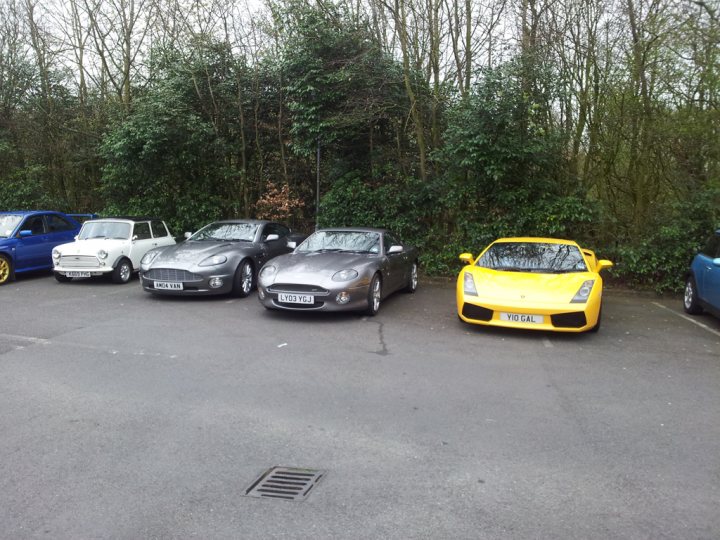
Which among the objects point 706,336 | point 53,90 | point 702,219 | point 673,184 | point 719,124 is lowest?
point 706,336

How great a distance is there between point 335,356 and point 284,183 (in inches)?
422

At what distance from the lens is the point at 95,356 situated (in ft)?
20.0

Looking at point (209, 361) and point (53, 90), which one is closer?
point (209, 361)

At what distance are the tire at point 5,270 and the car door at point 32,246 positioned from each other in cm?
16

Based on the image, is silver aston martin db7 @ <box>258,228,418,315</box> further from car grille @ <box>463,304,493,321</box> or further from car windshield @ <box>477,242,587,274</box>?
car windshield @ <box>477,242,587,274</box>

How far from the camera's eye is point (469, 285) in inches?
300

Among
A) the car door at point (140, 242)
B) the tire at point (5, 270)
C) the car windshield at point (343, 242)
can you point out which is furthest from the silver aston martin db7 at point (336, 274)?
the tire at point (5, 270)

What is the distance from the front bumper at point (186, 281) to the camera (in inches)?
366

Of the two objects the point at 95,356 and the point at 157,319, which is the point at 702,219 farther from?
the point at 95,356

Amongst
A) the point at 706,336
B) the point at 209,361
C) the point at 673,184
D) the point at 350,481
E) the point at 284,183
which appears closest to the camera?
the point at 350,481

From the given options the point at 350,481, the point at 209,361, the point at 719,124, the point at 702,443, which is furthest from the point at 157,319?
the point at 719,124

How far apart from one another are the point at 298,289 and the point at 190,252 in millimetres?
2988

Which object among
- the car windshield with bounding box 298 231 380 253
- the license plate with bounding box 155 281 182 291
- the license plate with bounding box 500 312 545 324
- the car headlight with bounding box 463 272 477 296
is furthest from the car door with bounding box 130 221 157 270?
the license plate with bounding box 500 312 545 324

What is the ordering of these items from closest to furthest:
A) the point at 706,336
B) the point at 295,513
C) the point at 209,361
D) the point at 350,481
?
the point at 295,513, the point at 350,481, the point at 209,361, the point at 706,336
